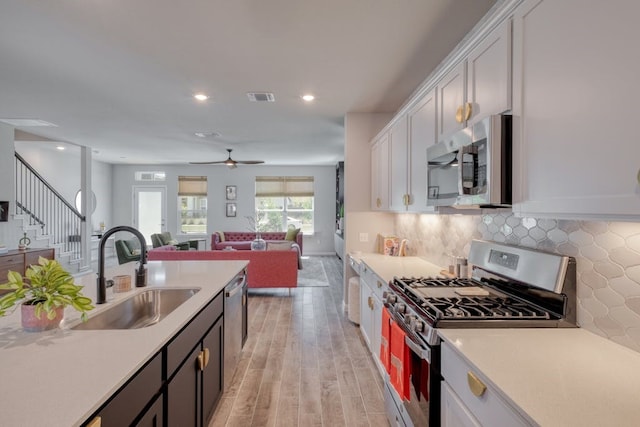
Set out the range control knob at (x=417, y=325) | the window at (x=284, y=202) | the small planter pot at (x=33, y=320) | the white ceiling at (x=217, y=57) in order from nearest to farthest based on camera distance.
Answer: the small planter pot at (x=33, y=320), the range control knob at (x=417, y=325), the white ceiling at (x=217, y=57), the window at (x=284, y=202)

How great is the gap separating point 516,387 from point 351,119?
3.77m

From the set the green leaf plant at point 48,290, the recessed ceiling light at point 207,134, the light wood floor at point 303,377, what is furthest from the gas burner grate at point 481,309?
the recessed ceiling light at point 207,134

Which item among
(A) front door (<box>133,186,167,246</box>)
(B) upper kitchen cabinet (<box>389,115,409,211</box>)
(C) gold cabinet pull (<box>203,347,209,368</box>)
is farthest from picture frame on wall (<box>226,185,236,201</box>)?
(C) gold cabinet pull (<box>203,347,209,368</box>)

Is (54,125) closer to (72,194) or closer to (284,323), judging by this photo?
(72,194)

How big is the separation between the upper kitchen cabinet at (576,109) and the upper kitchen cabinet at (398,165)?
4.72ft

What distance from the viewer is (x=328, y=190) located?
9625 mm

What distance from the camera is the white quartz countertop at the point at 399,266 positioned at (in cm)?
256

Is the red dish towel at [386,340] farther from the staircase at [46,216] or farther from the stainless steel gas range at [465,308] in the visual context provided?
the staircase at [46,216]

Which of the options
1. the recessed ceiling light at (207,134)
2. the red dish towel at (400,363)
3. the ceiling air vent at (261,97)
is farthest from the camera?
the recessed ceiling light at (207,134)

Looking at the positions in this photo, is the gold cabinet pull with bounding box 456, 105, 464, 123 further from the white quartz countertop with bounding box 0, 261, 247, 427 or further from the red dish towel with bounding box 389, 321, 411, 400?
the white quartz countertop with bounding box 0, 261, 247, 427

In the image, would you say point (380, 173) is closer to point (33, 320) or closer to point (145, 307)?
point (145, 307)

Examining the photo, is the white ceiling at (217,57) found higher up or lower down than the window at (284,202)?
higher up

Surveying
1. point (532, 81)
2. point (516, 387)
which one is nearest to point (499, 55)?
point (532, 81)

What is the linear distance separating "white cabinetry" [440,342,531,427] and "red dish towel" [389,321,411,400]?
33cm
